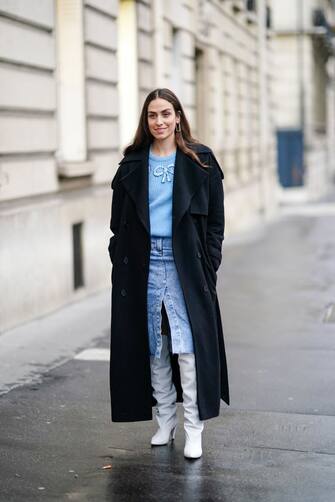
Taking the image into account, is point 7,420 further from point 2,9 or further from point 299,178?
point 299,178

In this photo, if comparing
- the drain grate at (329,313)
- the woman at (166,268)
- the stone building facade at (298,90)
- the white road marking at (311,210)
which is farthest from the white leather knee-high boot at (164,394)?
the stone building facade at (298,90)

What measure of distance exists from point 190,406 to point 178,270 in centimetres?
67

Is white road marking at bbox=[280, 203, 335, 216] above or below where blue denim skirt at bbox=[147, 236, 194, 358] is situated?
below

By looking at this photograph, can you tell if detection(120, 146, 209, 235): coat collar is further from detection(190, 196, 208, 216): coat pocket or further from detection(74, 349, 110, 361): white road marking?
detection(74, 349, 110, 361): white road marking

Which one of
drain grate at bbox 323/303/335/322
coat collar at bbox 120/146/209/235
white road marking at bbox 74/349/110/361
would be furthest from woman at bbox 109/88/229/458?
drain grate at bbox 323/303/335/322

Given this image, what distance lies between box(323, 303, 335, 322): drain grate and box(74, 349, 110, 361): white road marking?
2.62 metres

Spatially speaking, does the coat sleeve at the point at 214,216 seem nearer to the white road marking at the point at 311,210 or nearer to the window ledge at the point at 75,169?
the window ledge at the point at 75,169

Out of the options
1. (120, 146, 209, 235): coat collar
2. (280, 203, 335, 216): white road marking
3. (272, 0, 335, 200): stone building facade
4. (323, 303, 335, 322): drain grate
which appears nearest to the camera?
(120, 146, 209, 235): coat collar

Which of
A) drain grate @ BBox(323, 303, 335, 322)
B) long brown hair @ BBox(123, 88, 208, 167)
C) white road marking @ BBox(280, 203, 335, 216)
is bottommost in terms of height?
white road marking @ BBox(280, 203, 335, 216)

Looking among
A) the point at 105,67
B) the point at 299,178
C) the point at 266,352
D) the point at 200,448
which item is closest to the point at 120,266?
the point at 200,448

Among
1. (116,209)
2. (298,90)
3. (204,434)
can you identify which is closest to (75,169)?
(204,434)

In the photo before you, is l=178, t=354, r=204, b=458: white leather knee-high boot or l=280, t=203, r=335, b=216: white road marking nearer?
l=178, t=354, r=204, b=458: white leather knee-high boot

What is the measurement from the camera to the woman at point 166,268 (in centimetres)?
515

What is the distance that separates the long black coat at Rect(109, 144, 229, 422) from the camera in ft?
16.9
